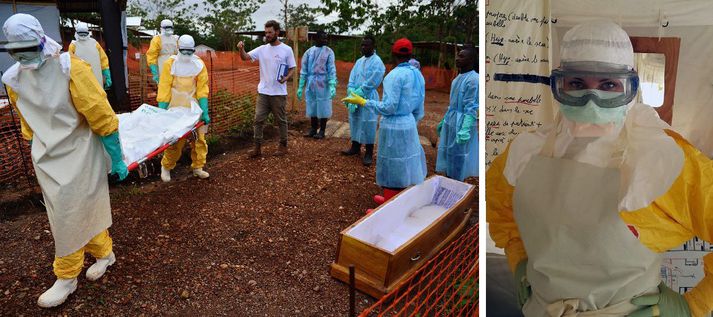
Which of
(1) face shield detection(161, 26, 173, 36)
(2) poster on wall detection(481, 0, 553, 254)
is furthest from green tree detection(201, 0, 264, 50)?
(2) poster on wall detection(481, 0, 553, 254)

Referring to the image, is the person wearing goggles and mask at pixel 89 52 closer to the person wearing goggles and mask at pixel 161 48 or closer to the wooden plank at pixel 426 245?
the person wearing goggles and mask at pixel 161 48

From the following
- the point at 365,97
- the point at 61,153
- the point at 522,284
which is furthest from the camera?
the point at 365,97

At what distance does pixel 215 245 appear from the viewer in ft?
12.0

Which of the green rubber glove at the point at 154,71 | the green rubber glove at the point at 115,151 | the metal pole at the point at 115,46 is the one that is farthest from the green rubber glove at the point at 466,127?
the green rubber glove at the point at 154,71

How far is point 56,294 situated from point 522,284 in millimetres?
2577

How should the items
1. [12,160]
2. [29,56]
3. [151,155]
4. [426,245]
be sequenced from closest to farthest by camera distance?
1. [29,56]
2. [426,245]
3. [151,155]
4. [12,160]

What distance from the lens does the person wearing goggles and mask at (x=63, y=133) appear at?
251 cm

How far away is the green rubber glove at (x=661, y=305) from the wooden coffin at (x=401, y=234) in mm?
1556

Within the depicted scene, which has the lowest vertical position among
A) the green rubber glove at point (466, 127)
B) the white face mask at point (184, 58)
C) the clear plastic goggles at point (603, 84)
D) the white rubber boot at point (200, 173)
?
the white rubber boot at point (200, 173)

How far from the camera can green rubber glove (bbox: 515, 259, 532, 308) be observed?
1.62 meters

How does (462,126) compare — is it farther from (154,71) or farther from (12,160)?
(154,71)

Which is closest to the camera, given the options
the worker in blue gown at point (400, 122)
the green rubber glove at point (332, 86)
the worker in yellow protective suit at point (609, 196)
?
the worker in yellow protective suit at point (609, 196)

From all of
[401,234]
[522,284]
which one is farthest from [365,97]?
[522,284]

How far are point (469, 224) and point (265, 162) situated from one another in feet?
8.76
